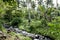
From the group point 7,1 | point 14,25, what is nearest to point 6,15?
point 14,25

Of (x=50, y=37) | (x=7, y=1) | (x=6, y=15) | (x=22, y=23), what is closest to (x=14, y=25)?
(x=22, y=23)

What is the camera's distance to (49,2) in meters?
32.5

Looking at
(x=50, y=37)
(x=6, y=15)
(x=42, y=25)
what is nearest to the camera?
(x=50, y=37)

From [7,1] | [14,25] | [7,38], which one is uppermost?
[7,1]

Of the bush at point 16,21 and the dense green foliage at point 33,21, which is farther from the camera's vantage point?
the bush at point 16,21

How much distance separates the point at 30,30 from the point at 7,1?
1423 cm

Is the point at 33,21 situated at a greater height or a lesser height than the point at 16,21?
lesser

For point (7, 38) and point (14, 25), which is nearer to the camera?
point (7, 38)

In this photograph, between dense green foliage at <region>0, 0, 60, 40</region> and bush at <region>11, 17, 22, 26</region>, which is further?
bush at <region>11, 17, 22, 26</region>

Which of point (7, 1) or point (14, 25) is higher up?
point (7, 1)

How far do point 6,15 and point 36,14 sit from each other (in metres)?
4.95

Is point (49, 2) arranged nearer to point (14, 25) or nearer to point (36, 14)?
point (36, 14)

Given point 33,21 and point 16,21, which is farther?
point 33,21

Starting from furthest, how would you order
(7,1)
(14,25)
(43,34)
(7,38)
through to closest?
1. (14,25)
2. (43,34)
3. (7,38)
4. (7,1)
